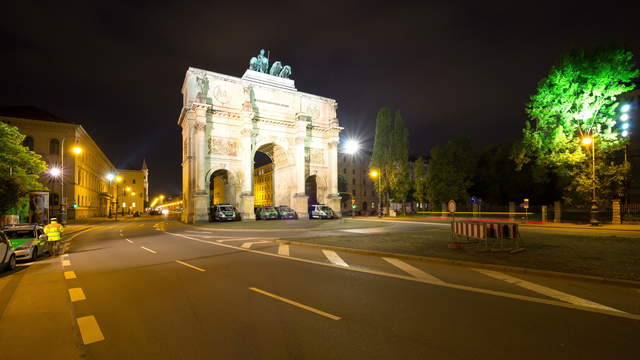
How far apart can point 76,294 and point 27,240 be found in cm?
750

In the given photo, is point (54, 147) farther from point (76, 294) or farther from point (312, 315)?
point (312, 315)

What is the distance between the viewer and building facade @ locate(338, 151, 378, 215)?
87.9 meters

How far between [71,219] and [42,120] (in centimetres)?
1472

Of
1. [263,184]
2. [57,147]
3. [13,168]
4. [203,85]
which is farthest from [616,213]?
[263,184]

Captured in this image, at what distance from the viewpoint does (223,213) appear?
3500 cm

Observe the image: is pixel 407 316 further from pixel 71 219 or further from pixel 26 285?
pixel 71 219

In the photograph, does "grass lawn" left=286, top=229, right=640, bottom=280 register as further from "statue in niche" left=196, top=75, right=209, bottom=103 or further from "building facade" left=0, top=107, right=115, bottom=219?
"building facade" left=0, top=107, right=115, bottom=219

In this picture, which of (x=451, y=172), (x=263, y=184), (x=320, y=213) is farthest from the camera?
(x=263, y=184)

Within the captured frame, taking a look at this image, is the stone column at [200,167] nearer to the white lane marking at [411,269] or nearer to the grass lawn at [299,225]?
the grass lawn at [299,225]

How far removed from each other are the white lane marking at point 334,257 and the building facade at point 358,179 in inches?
2936

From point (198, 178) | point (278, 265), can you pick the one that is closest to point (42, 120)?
point (198, 178)

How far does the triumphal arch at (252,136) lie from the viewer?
37.5 m

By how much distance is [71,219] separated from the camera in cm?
4784

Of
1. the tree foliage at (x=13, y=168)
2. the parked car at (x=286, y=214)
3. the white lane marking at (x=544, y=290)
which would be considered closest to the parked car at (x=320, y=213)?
the parked car at (x=286, y=214)
